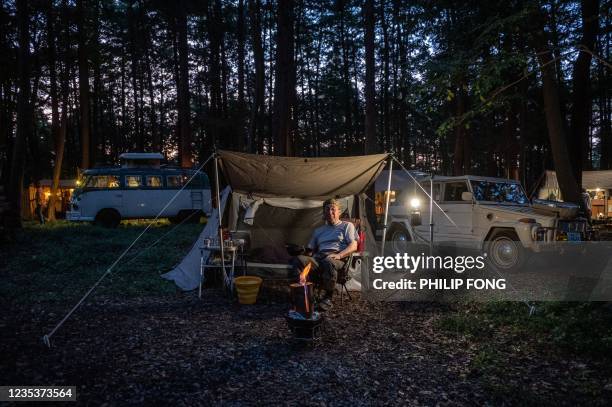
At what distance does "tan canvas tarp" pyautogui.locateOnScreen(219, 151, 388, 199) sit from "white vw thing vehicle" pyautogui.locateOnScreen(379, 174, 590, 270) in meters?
1.66

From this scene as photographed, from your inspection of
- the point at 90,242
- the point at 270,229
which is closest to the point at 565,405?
the point at 270,229

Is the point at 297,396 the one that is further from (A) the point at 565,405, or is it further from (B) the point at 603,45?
(B) the point at 603,45

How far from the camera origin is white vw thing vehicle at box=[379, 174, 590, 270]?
7.20m

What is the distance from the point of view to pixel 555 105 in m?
9.78

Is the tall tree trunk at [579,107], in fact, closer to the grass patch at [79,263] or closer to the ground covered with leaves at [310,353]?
the ground covered with leaves at [310,353]

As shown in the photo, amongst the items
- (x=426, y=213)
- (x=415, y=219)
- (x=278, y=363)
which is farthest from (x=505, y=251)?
(x=278, y=363)

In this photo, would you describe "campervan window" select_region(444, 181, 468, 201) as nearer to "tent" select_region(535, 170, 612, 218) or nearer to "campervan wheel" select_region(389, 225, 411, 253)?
"campervan wheel" select_region(389, 225, 411, 253)

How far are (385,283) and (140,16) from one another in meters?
25.2

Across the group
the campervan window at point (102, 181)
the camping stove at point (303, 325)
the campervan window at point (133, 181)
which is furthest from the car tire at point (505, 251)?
the campervan window at point (102, 181)

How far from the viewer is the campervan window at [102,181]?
15.0 m

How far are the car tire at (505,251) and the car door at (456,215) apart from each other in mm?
438

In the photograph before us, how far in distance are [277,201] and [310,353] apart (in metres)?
4.42

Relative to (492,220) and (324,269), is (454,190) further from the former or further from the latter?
(324,269)

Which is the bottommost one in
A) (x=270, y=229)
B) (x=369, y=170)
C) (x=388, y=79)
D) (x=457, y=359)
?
(x=457, y=359)
